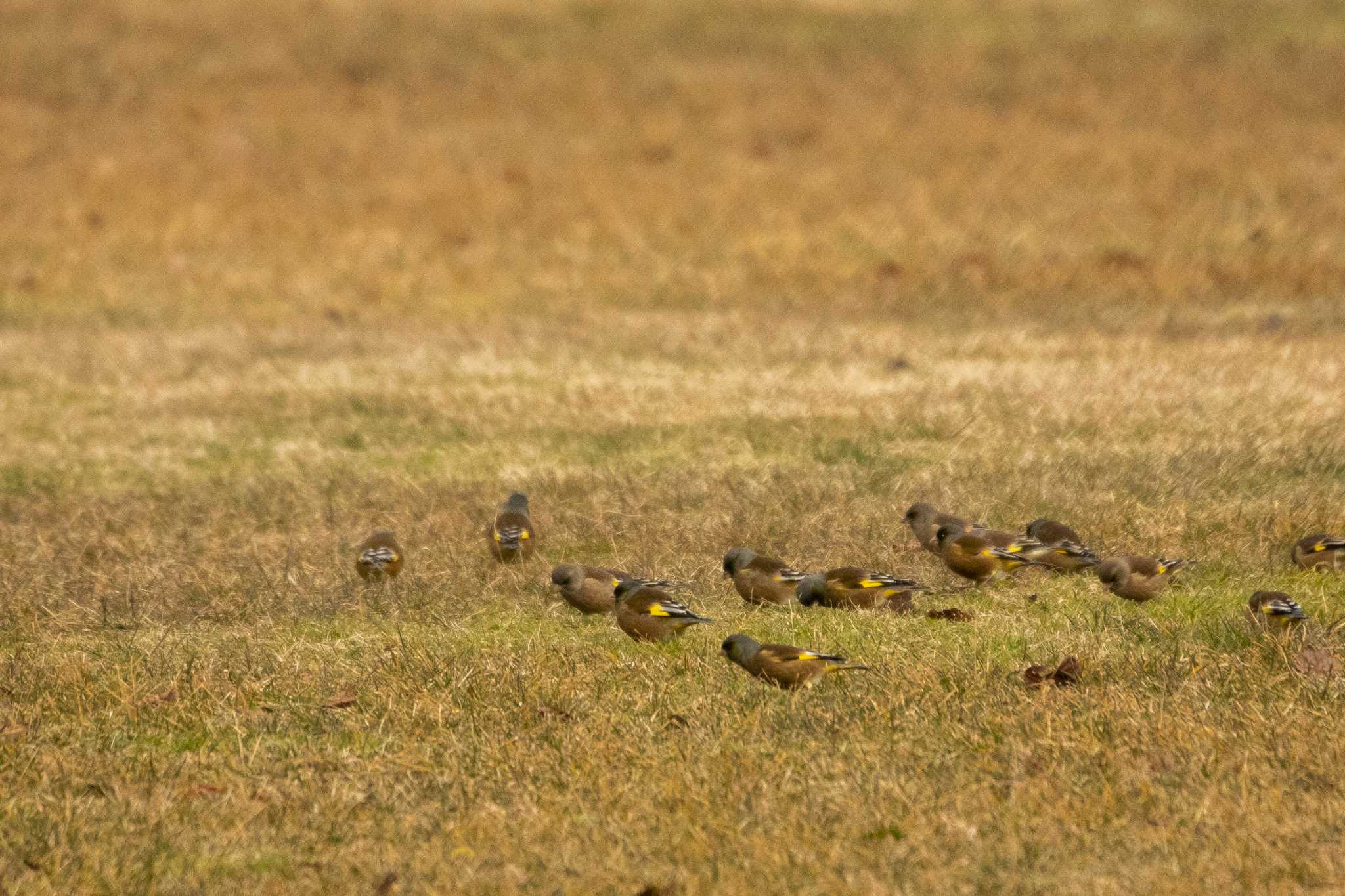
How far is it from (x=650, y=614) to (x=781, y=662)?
104 cm

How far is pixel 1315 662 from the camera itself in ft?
22.6

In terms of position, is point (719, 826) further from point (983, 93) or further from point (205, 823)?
point (983, 93)

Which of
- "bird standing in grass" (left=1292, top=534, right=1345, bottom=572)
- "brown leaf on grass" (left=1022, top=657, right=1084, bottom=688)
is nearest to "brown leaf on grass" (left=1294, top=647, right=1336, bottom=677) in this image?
"brown leaf on grass" (left=1022, top=657, right=1084, bottom=688)

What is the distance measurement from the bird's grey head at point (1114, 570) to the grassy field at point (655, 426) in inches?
11.6

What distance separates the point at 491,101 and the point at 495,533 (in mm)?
23090

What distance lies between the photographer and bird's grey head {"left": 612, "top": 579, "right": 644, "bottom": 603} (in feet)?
25.6

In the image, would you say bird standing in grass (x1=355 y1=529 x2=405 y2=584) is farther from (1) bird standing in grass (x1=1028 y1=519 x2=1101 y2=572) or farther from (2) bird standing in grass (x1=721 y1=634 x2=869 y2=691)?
(1) bird standing in grass (x1=1028 y1=519 x2=1101 y2=572)

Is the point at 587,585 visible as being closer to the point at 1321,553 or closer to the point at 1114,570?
the point at 1114,570

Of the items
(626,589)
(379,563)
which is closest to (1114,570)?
(626,589)

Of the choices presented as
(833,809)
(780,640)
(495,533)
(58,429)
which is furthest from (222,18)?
(833,809)

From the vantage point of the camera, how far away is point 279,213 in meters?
28.2

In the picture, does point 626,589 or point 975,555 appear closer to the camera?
point 626,589

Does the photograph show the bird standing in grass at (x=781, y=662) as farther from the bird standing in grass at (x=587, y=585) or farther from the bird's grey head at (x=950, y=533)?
the bird's grey head at (x=950, y=533)

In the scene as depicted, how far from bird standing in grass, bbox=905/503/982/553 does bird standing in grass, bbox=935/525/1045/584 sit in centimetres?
16
